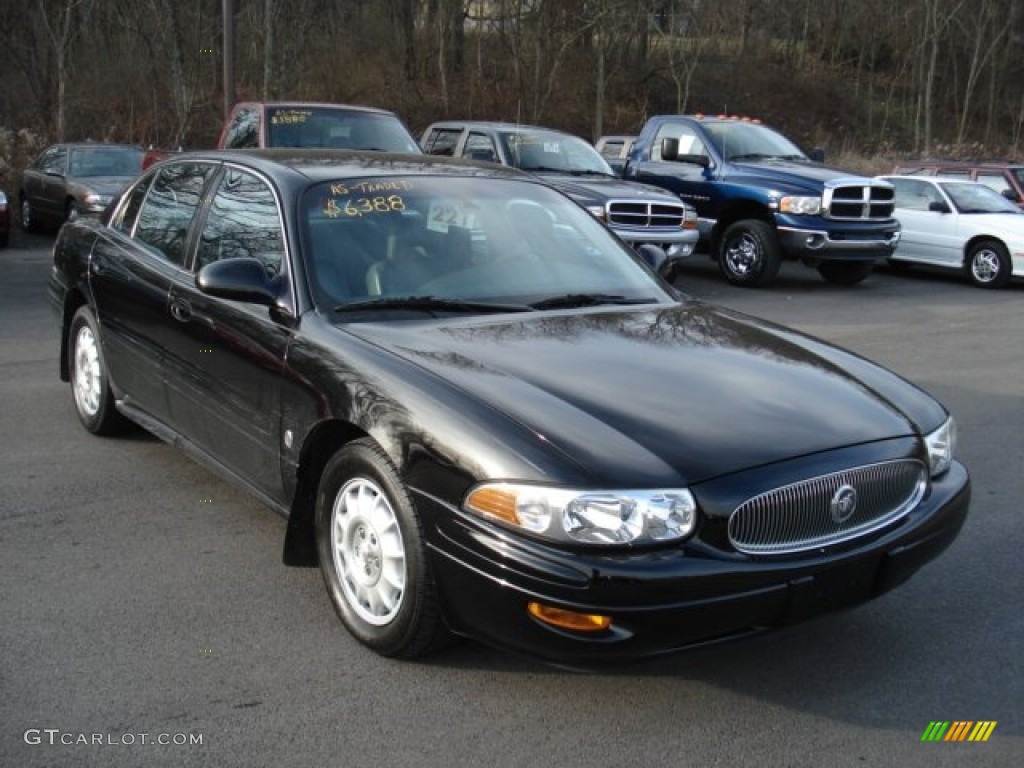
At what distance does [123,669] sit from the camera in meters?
3.47

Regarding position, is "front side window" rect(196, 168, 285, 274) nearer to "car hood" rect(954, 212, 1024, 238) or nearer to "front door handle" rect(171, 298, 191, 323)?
"front door handle" rect(171, 298, 191, 323)

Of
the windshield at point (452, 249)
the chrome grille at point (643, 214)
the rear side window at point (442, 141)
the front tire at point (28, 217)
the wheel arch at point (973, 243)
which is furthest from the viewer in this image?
the front tire at point (28, 217)

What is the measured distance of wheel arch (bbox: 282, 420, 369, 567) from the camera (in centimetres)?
384

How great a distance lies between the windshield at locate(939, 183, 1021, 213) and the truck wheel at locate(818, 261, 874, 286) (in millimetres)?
2065

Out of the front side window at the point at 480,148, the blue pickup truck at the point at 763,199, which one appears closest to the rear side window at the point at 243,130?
the front side window at the point at 480,148

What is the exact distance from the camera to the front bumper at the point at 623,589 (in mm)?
2949

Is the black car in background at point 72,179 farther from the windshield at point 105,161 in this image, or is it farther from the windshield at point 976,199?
the windshield at point 976,199

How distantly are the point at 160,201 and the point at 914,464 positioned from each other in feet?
12.4

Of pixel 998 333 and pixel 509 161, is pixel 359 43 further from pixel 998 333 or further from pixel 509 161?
pixel 998 333

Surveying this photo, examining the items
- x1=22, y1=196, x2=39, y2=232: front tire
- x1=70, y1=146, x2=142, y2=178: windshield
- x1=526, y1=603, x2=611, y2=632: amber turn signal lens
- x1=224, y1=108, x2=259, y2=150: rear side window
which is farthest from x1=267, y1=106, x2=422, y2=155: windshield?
x1=526, y1=603, x2=611, y2=632: amber turn signal lens

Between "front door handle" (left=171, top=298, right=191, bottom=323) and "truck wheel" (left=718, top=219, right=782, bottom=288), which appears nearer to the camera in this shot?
"front door handle" (left=171, top=298, right=191, bottom=323)

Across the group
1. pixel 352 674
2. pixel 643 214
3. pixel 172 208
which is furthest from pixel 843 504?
pixel 643 214

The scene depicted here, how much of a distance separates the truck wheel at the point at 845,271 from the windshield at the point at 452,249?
1095 cm

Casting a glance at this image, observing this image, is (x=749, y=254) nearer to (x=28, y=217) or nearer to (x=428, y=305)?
(x=428, y=305)
